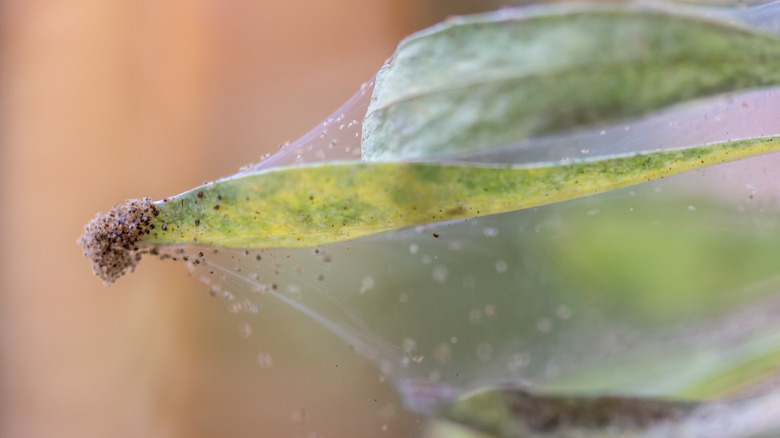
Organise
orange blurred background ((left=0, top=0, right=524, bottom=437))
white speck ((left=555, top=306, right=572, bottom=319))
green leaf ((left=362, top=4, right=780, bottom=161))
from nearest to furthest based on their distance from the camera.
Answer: green leaf ((left=362, top=4, right=780, bottom=161)) < white speck ((left=555, top=306, right=572, bottom=319)) < orange blurred background ((left=0, top=0, right=524, bottom=437))

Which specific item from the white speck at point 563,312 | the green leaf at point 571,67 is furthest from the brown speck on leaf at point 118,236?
the white speck at point 563,312

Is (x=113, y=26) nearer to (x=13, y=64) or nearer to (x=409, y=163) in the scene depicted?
(x=13, y=64)

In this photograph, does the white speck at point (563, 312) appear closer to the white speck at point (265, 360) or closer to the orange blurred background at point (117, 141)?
the white speck at point (265, 360)

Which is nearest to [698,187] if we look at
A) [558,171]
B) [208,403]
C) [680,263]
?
[680,263]

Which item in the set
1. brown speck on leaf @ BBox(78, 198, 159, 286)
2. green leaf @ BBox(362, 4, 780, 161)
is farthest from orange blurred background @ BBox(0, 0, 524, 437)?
green leaf @ BBox(362, 4, 780, 161)

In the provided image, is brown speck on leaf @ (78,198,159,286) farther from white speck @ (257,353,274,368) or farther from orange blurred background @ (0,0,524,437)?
orange blurred background @ (0,0,524,437)

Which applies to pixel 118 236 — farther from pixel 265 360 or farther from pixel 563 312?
pixel 563 312

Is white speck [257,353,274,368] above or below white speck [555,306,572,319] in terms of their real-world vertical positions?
above

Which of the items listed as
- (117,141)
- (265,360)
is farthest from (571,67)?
(117,141)
